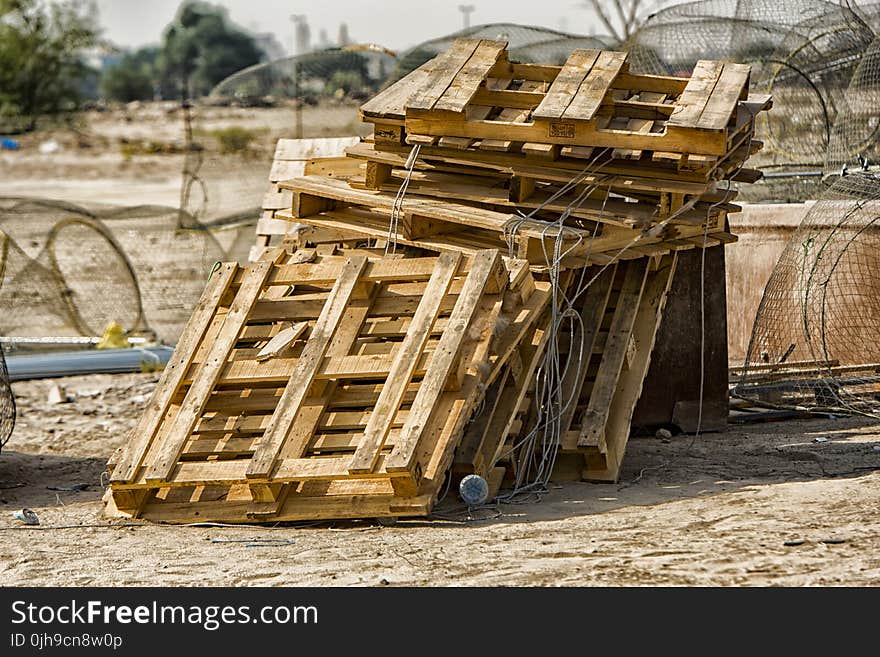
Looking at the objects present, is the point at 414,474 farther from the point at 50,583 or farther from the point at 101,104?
the point at 101,104

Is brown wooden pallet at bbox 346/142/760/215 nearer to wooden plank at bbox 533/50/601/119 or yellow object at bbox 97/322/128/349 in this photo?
wooden plank at bbox 533/50/601/119

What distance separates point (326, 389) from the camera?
6.23 m

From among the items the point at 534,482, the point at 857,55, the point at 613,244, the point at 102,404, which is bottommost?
the point at 102,404

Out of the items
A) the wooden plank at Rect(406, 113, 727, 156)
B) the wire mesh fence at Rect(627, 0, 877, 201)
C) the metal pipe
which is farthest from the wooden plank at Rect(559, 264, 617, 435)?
the metal pipe

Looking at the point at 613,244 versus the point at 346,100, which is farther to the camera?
the point at 346,100

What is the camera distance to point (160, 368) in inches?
416

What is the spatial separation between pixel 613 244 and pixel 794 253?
2145 millimetres

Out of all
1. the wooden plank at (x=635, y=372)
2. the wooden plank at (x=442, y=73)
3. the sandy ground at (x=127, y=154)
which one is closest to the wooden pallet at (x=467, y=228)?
the wooden plank at (x=635, y=372)

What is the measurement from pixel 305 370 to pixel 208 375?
565 mm

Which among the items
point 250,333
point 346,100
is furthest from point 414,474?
point 346,100

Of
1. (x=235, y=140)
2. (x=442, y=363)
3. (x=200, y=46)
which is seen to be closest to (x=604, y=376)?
(x=442, y=363)

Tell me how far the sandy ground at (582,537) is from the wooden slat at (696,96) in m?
1.91

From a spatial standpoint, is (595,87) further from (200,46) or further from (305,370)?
(200,46)

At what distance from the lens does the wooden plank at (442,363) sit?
5617 millimetres
